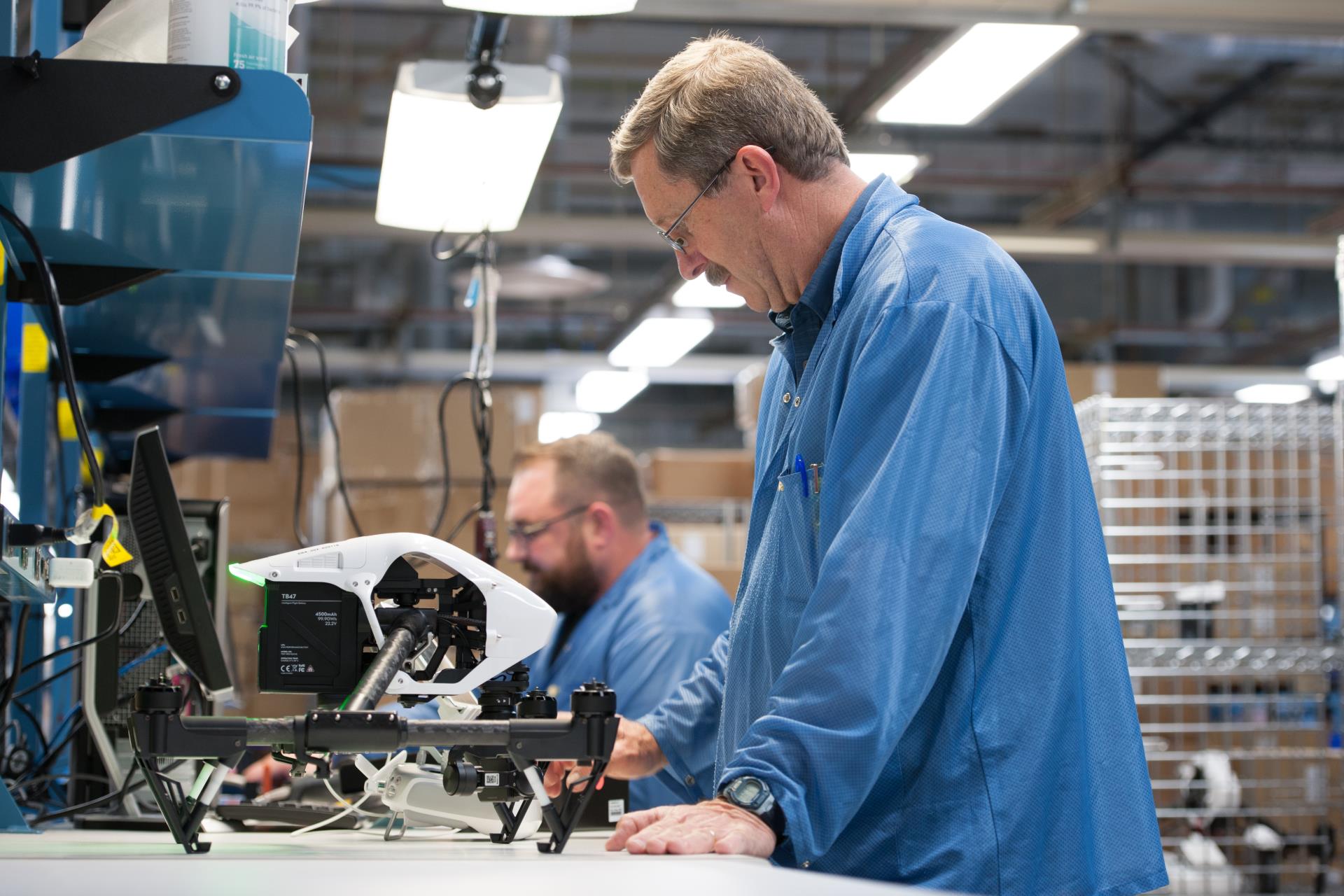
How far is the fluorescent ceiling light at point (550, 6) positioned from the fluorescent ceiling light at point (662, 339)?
21.3ft

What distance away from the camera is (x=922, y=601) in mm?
1297

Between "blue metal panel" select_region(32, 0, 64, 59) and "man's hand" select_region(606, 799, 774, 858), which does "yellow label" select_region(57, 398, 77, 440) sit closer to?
"blue metal panel" select_region(32, 0, 64, 59)

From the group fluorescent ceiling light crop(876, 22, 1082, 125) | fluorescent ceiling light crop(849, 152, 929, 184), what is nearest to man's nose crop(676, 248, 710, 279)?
fluorescent ceiling light crop(876, 22, 1082, 125)

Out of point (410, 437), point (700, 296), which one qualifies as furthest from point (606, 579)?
point (700, 296)

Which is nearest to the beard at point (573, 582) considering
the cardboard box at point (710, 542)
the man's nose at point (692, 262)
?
the cardboard box at point (710, 542)

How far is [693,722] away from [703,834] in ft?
3.19

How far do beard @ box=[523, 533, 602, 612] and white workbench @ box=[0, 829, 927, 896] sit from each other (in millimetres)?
2641

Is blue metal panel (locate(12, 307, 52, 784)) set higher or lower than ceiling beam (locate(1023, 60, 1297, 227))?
lower

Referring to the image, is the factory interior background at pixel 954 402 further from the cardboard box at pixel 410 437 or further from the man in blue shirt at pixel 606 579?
the man in blue shirt at pixel 606 579

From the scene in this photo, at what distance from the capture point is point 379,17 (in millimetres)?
7859

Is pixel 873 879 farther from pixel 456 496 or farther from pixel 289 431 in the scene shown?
pixel 289 431

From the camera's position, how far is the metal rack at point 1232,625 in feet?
12.1

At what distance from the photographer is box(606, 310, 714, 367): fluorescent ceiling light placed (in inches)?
345

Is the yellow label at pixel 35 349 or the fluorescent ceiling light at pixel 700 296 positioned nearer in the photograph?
the yellow label at pixel 35 349
